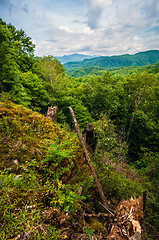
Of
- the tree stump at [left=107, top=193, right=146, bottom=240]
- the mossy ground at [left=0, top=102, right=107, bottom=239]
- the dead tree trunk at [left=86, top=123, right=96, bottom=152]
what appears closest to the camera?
the mossy ground at [left=0, top=102, right=107, bottom=239]

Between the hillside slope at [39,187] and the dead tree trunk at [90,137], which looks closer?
the hillside slope at [39,187]

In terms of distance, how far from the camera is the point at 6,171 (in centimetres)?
225

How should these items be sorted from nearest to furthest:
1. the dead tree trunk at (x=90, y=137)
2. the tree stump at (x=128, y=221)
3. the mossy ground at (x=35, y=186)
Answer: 1. the mossy ground at (x=35, y=186)
2. the tree stump at (x=128, y=221)
3. the dead tree trunk at (x=90, y=137)

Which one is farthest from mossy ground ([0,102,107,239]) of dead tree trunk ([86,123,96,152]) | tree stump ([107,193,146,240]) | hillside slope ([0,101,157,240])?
dead tree trunk ([86,123,96,152])

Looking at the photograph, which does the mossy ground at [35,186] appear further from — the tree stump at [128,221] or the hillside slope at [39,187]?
the tree stump at [128,221]

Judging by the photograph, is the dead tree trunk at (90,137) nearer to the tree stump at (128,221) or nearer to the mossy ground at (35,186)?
the mossy ground at (35,186)

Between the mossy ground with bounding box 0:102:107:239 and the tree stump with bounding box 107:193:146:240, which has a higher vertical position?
the mossy ground with bounding box 0:102:107:239

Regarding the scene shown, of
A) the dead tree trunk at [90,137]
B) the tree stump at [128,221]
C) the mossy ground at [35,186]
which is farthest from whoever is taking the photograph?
the dead tree trunk at [90,137]

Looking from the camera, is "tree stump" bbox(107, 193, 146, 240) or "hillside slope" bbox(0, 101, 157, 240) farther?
"tree stump" bbox(107, 193, 146, 240)

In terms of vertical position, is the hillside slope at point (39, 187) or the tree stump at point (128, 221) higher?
the hillside slope at point (39, 187)

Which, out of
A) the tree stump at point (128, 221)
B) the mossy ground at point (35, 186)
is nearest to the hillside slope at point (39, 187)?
the mossy ground at point (35, 186)

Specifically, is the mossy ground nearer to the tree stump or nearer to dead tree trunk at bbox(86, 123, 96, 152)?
the tree stump

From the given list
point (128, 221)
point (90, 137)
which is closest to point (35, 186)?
point (128, 221)

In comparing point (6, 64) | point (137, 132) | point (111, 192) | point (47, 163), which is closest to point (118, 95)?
point (137, 132)
